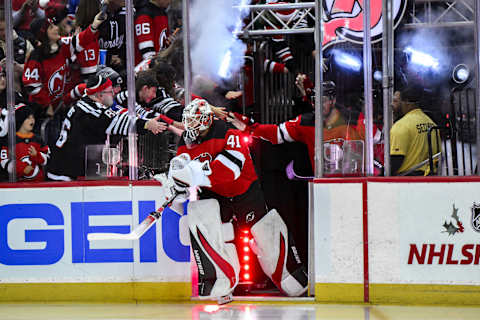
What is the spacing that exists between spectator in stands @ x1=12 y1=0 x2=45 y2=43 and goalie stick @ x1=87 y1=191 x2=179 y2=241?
1604mm

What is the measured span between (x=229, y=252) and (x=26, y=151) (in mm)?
1701

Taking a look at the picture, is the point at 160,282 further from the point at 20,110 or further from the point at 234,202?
the point at 20,110

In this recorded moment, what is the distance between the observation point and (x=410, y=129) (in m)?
4.54

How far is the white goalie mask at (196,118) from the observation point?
14.7ft

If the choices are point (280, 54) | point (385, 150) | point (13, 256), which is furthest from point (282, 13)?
point (13, 256)

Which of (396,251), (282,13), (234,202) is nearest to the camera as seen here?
(396,251)

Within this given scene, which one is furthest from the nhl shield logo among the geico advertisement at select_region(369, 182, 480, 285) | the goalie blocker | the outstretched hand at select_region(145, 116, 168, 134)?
the outstretched hand at select_region(145, 116, 168, 134)

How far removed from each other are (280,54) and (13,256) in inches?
115

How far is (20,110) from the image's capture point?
4.93 m

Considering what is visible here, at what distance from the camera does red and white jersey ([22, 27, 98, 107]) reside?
488cm

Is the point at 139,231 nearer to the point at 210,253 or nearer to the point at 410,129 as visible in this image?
the point at 210,253

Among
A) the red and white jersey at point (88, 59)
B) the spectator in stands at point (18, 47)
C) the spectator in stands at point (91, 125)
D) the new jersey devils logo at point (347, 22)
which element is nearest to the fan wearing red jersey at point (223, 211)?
the spectator in stands at point (91, 125)

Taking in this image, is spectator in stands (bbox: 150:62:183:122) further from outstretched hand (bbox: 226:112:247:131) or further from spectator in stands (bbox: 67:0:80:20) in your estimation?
spectator in stands (bbox: 67:0:80:20)

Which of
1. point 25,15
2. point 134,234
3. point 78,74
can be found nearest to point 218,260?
point 134,234
